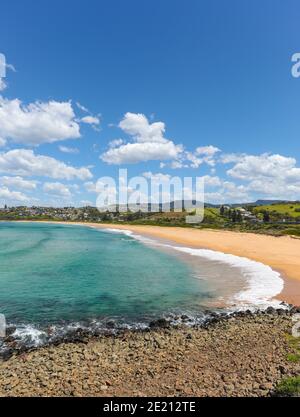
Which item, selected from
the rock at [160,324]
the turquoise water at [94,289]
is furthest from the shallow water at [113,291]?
the rock at [160,324]

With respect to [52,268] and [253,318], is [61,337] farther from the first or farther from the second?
[52,268]

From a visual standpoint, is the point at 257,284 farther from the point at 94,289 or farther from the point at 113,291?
the point at 94,289

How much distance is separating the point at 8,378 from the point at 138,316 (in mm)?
9341

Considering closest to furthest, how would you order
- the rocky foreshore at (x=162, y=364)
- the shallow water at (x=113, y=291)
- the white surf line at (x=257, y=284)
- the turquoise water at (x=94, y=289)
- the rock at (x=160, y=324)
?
the rocky foreshore at (x=162, y=364)
the rock at (x=160, y=324)
the shallow water at (x=113, y=291)
the turquoise water at (x=94, y=289)
the white surf line at (x=257, y=284)

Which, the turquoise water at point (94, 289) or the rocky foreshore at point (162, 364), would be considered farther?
the turquoise water at point (94, 289)

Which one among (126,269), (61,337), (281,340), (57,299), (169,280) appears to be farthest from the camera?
(126,269)

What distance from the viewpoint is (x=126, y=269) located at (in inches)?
1483

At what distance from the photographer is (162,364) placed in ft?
42.5

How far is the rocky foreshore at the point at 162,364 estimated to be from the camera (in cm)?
1118

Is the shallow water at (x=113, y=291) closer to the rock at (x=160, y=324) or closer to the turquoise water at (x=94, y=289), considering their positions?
the turquoise water at (x=94, y=289)

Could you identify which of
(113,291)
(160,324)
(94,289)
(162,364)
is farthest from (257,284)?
(162,364)

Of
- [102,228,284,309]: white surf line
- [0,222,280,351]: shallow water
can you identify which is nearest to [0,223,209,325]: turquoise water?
[0,222,280,351]: shallow water

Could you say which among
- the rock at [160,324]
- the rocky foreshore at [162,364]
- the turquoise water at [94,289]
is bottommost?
the turquoise water at [94,289]
